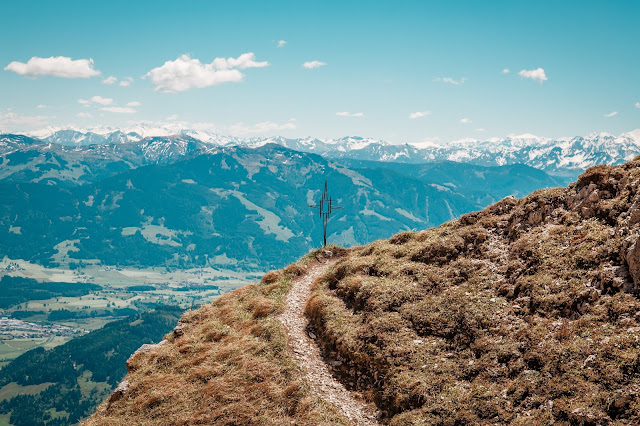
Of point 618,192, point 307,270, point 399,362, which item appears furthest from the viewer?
point 307,270

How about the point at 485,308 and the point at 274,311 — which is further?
the point at 274,311

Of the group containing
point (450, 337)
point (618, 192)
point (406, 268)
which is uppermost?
point (618, 192)

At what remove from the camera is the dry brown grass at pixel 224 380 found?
24.3m

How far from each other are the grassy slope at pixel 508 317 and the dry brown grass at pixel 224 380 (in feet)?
11.4

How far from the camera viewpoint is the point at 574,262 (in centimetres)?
2544

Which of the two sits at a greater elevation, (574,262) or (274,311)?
(574,262)

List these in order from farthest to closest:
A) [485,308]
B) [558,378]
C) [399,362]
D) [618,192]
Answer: [618,192] → [485,308] → [399,362] → [558,378]

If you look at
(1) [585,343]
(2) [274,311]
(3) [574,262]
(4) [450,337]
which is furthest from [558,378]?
(2) [274,311]

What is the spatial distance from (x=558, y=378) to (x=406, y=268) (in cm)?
1545

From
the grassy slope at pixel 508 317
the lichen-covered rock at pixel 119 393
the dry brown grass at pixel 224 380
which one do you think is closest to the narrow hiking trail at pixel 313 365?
the dry brown grass at pixel 224 380

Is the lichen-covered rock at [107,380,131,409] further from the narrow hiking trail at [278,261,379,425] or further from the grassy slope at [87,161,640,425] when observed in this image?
the narrow hiking trail at [278,261,379,425]

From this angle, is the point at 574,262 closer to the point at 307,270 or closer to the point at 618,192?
the point at 618,192

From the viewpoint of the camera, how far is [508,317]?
24750 millimetres

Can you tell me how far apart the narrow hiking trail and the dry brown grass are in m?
0.69
